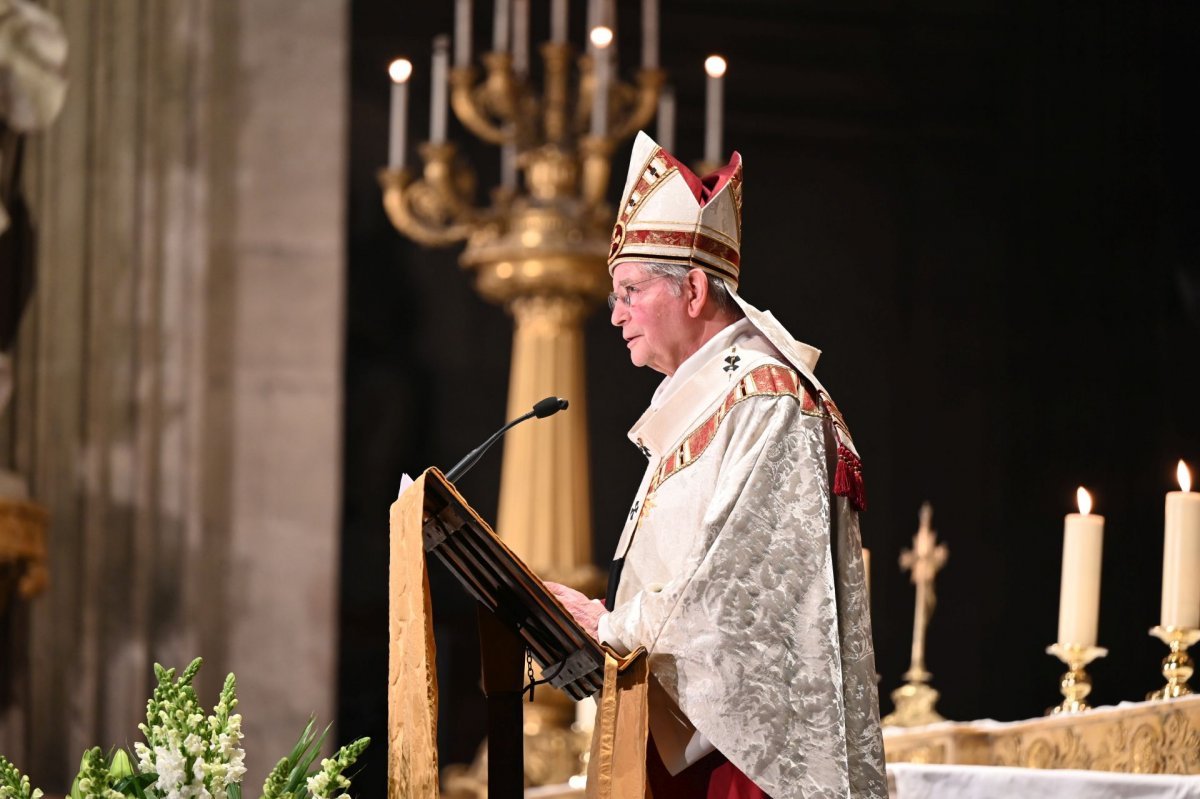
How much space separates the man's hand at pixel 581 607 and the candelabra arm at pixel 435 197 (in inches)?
144

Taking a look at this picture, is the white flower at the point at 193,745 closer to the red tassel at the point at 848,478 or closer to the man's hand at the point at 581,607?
the man's hand at the point at 581,607

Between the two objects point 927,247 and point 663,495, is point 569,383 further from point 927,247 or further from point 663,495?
point 663,495

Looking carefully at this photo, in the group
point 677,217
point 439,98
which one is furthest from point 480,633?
point 439,98

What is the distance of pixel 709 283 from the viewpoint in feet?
10.8

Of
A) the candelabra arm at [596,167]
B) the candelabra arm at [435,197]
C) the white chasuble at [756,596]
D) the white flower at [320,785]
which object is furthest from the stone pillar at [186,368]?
the white flower at [320,785]

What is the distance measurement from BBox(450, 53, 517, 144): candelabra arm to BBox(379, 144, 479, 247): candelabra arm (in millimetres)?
A: 164

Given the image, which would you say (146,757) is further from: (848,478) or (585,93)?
(585,93)

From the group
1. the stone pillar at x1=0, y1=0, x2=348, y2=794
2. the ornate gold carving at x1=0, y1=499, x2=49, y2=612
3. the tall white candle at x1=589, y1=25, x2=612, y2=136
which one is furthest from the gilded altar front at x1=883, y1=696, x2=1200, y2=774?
the stone pillar at x1=0, y1=0, x2=348, y2=794

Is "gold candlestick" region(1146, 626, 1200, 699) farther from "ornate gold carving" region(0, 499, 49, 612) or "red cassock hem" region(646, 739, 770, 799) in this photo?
"ornate gold carving" region(0, 499, 49, 612)

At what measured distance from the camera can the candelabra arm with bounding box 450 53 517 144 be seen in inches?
260

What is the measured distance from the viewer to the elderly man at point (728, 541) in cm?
296

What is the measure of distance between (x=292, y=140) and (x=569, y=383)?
1.80m

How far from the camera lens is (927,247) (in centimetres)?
844

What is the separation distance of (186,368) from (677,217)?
451cm
